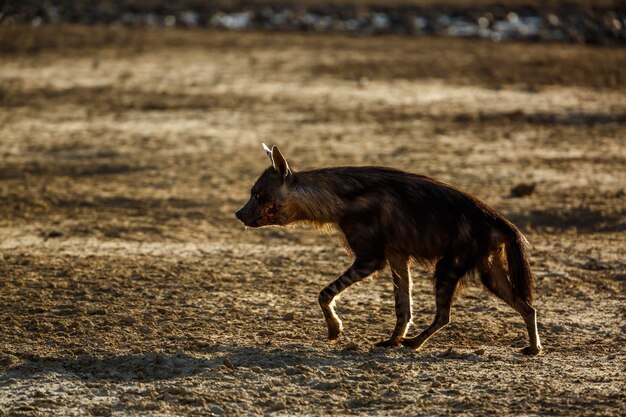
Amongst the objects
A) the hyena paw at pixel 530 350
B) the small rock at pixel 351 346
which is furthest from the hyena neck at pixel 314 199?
the hyena paw at pixel 530 350

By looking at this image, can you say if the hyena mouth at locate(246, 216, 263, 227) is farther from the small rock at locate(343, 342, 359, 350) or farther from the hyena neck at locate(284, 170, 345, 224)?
the small rock at locate(343, 342, 359, 350)

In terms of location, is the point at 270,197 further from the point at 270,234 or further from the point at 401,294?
the point at 270,234

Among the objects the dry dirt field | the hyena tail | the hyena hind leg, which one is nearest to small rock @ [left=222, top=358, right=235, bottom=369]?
the dry dirt field

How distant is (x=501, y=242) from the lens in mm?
6918

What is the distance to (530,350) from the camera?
7.07 metres

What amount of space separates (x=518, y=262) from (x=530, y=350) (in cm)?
55

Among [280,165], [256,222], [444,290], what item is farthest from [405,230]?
[256,222]

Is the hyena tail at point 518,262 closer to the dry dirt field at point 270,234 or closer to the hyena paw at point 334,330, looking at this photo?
the dry dirt field at point 270,234

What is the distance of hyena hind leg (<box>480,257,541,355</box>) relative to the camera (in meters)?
6.98

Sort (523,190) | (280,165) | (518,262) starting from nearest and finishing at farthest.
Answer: (518,262)
(280,165)
(523,190)

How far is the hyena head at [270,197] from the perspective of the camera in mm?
7308

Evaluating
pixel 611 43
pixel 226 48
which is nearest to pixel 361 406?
pixel 226 48

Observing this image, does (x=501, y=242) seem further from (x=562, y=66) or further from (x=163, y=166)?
(x=562, y=66)

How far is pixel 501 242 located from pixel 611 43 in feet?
58.9
